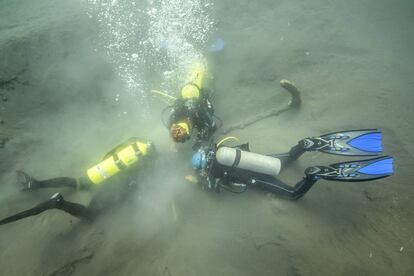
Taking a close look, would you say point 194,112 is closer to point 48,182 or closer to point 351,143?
point 351,143

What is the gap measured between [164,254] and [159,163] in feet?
6.74

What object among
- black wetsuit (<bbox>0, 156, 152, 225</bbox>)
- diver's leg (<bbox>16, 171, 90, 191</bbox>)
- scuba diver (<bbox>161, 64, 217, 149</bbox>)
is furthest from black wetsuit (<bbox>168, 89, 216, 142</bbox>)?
diver's leg (<bbox>16, 171, 90, 191</bbox>)

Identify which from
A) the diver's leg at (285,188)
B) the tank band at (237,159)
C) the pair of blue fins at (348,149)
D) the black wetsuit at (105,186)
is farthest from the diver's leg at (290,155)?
the black wetsuit at (105,186)

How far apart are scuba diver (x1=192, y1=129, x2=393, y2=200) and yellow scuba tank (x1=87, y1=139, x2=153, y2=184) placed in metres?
1.00

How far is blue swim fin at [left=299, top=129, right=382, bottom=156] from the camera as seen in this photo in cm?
434

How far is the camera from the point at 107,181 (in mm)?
4773

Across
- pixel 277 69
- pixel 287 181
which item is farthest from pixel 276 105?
pixel 287 181

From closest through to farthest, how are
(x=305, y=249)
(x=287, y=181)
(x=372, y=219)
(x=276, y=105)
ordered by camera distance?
(x=305, y=249) < (x=372, y=219) < (x=287, y=181) < (x=276, y=105)

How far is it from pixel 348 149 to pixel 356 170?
0.49 m

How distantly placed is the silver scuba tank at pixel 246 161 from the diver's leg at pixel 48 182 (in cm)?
279

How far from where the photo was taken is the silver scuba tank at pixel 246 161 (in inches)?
158

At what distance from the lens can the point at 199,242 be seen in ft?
12.7

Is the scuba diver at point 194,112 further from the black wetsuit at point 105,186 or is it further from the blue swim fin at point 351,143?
the blue swim fin at point 351,143

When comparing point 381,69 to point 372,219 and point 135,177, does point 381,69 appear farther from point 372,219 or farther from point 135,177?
point 135,177
